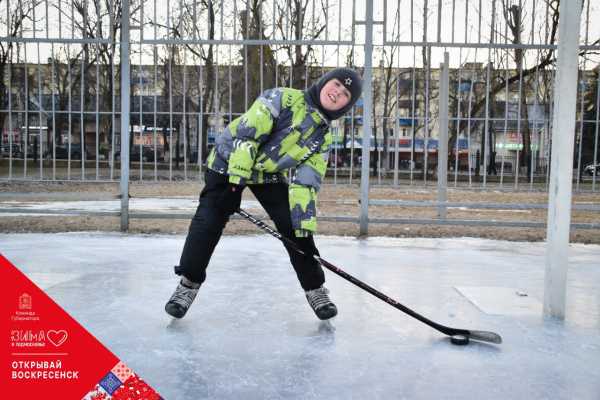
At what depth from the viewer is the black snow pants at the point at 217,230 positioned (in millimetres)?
3350

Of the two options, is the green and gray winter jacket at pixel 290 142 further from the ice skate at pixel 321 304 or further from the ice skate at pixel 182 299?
the ice skate at pixel 182 299

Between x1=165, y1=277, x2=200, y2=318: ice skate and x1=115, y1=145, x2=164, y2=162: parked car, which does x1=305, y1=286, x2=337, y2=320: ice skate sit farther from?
x1=115, y1=145, x2=164, y2=162: parked car

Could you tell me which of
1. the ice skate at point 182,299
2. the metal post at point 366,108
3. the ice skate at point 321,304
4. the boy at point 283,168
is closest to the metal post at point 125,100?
the metal post at point 366,108

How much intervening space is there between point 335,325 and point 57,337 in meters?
1.58

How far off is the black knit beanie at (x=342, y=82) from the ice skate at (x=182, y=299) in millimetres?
1162

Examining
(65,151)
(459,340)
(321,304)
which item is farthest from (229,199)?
(65,151)

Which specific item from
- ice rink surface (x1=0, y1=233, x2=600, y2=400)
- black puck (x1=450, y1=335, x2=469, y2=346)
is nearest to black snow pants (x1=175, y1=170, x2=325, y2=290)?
ice rink surface (x1=0, y1=233, x2=600, y2=400)

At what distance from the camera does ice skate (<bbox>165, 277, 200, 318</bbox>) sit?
3290mm

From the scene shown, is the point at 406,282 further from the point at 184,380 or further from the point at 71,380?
the point at 71,380

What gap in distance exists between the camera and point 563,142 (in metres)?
3.39

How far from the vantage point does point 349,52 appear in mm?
7871

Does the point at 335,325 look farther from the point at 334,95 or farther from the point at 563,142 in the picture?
the point at 563,142

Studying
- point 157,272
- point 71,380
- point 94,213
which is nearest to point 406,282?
point 157,272

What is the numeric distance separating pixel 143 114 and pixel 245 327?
517 centimetres
